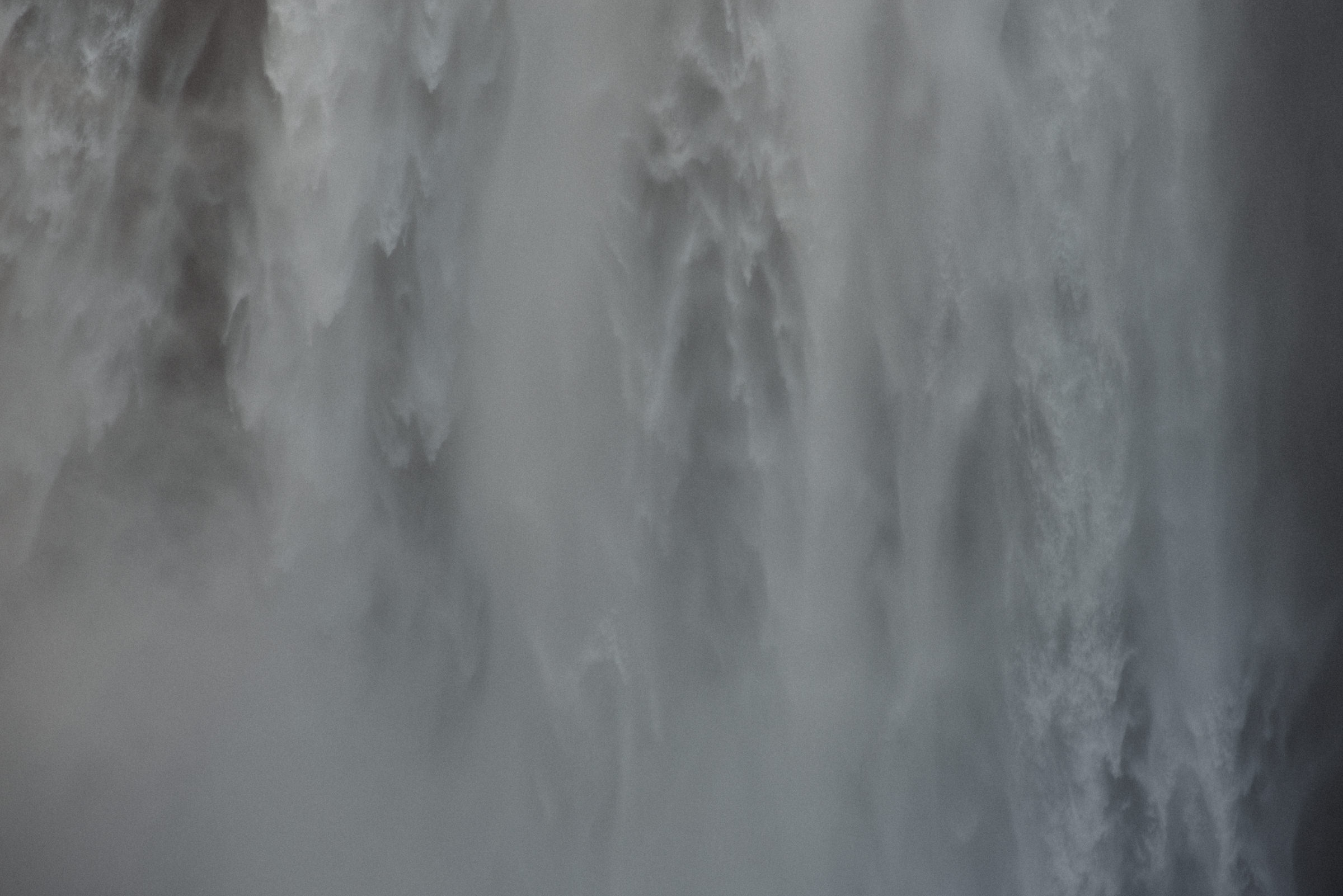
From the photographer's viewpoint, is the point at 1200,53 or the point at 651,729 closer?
the point at 651,729

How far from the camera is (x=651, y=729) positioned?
12.0 metres

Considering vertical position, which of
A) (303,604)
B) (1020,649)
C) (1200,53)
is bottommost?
(1020,649)

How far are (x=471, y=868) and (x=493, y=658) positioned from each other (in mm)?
1483

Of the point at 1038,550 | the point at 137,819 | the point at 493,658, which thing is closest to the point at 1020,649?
the point at 1038,550

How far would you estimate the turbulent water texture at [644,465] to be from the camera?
12.0 m

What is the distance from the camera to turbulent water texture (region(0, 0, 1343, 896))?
12.0 m

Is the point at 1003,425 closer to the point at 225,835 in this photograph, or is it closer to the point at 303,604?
the point at 303,604

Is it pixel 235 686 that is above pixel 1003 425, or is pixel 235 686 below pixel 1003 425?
below

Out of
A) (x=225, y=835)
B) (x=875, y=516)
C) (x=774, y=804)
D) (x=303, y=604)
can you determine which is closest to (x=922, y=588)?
(x=875, y=516)

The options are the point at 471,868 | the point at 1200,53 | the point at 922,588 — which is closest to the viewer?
the point at 471,868

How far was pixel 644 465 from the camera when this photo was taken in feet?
40.4

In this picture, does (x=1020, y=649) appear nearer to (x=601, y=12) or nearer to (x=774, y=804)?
(x=774, y=804)

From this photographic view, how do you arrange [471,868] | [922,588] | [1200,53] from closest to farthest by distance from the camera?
[471,868]
[922,588]
[1200,53]

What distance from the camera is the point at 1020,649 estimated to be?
1232 cm
